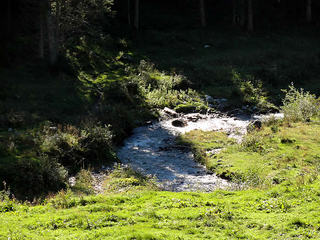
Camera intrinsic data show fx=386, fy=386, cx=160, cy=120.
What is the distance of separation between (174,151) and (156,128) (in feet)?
12.6

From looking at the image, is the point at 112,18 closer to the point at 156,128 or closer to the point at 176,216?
the point at 156,128

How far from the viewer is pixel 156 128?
2384 centimetres

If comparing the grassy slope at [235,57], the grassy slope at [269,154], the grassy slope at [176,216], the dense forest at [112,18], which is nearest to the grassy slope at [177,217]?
the grassy slope at [176,216]

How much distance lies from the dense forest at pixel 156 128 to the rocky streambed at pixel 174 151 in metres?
0.09

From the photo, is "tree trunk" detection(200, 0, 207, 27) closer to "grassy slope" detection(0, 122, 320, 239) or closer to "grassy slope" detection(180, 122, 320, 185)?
"grassy slope" detection(180, 122, 320, 185)

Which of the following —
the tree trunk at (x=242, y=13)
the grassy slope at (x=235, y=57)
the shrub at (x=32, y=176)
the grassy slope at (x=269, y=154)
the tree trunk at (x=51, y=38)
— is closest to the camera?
the shrub at (x=32, y=176)

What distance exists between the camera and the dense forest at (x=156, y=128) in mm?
10211

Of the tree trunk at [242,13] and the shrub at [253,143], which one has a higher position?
the tree trunk at [242,13]

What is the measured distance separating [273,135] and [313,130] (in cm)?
224

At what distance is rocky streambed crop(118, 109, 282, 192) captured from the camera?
16125mm

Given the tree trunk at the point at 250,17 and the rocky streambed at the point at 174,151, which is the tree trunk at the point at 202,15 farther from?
the rocky streambed at the point at 174,151

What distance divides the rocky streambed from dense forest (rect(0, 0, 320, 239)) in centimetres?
9

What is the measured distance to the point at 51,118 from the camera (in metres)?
21.8

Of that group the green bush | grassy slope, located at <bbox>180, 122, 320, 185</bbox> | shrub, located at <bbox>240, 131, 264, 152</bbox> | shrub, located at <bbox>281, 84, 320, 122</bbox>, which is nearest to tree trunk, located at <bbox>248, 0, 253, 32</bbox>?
shrub, located at <bbox>281, 84, 320, 122</bbox>
